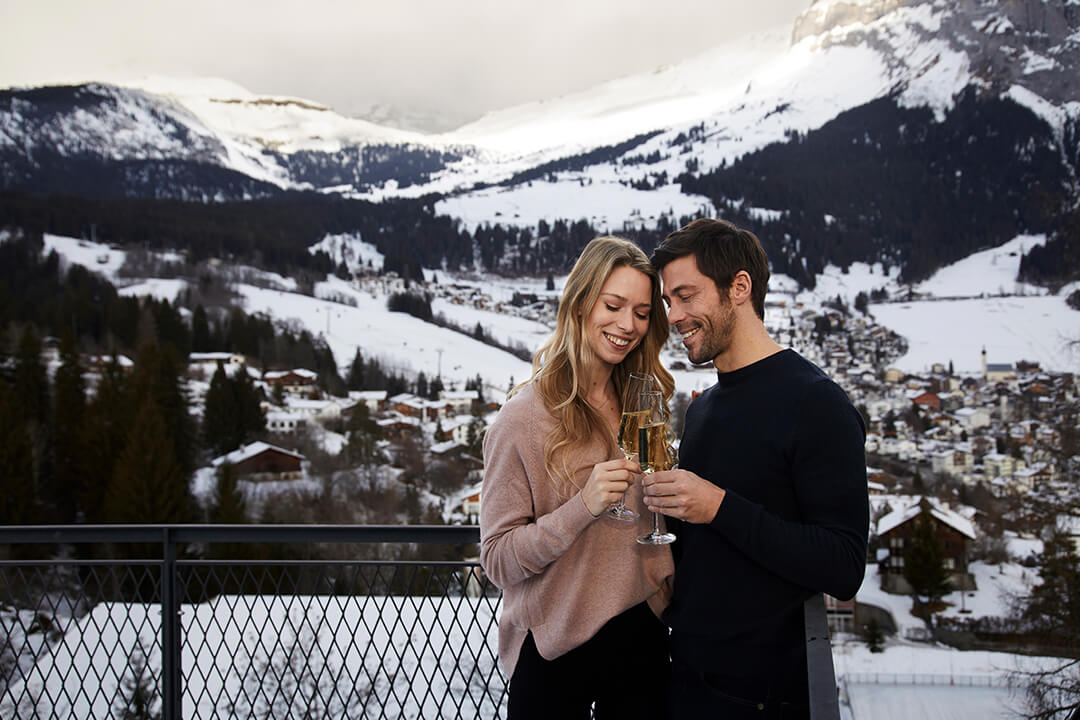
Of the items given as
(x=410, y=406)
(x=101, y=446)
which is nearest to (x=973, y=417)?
(x=410, y=406)

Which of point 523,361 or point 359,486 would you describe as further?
point 523,361

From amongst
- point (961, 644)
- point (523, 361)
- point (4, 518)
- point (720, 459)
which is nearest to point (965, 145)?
point (523, 361)

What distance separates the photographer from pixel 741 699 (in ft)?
5.60

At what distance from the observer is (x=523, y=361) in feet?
286

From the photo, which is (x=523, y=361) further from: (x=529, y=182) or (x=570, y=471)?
(x=529, y=182)

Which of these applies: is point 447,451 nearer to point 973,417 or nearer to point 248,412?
point 248,412

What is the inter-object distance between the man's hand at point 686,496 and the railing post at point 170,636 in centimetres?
208

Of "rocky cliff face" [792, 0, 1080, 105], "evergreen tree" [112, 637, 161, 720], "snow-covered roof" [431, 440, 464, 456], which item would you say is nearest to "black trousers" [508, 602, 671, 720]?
"evergreen tree" [112, 637, 161, 720]

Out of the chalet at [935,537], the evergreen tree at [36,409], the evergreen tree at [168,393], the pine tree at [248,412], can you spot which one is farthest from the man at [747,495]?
the pine tree at [248,412]

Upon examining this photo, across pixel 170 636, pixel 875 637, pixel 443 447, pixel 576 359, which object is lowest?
pixel 875 637

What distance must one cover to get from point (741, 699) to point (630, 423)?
26.0 inches

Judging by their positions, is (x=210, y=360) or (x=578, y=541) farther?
(x=210, y=360)

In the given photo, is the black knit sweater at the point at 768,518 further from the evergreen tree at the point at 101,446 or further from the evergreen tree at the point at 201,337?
the evergreen tree at the point at 201,337

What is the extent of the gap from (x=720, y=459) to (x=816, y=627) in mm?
405
